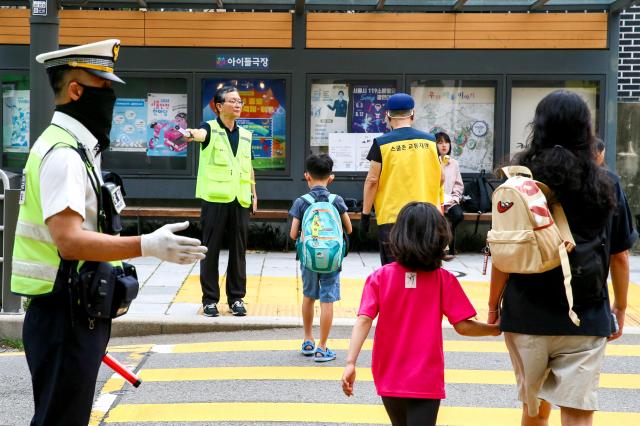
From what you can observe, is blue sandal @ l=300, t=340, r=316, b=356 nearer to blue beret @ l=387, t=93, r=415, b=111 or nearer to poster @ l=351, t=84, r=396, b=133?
blue beret @ l=387, t=93, r=415, b=111

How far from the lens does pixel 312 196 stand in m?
7.41

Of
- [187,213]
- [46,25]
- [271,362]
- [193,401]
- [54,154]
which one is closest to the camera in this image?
[54,154]

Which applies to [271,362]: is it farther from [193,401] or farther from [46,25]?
[46,25]

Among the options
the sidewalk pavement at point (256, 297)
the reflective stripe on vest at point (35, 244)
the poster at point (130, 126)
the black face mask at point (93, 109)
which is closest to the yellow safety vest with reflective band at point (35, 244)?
the reflective stripe on vest at point (35, 244)

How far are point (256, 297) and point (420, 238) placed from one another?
6008 mm

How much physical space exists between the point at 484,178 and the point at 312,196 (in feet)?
21.9

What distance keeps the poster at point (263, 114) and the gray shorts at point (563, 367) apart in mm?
9963

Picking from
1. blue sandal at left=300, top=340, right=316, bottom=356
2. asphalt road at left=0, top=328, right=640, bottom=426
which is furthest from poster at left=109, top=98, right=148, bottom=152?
blue sandal at left=300, top=340, right=316, bottom=356

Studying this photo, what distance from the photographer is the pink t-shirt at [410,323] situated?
401 cm

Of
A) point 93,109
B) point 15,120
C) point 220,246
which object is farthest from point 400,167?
point 15,120

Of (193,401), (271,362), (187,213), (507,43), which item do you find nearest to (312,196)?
(271,362)

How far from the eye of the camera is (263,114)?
1388cm

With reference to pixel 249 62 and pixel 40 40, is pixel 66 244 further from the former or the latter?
pixel 249 62

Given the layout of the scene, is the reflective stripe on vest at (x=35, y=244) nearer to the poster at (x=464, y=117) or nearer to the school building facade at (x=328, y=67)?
the school building facade at (x=328, y=67)
